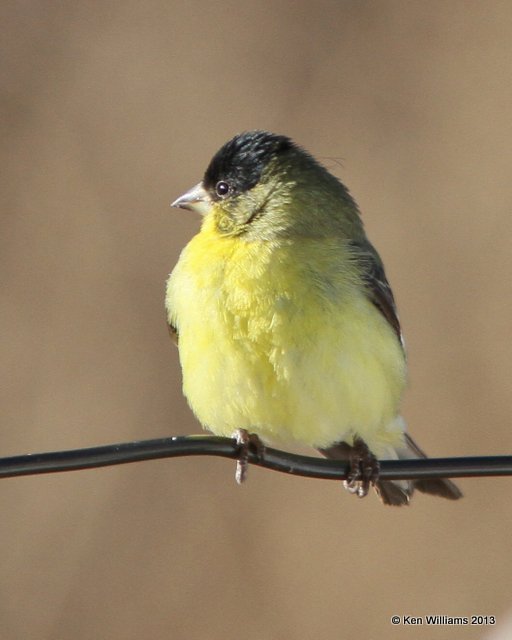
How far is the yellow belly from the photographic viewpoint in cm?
492

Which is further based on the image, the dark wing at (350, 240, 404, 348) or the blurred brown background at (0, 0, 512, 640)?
the blurred brown background at (0, 0, 512, 640)

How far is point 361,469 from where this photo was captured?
5188 mm

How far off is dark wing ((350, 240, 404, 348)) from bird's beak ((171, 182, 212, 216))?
77 centimetres

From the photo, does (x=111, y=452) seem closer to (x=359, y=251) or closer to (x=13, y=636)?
(x=359, y=251)

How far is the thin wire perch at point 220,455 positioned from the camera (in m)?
3.19

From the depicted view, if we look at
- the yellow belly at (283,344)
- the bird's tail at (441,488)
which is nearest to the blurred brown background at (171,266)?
the bird's tail at (441,488)

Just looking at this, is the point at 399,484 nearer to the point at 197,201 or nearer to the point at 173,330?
the point at 173,330

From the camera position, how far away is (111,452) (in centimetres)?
328

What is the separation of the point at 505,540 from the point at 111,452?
5159mm

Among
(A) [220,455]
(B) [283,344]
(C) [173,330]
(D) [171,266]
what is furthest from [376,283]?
(D) [171,266]

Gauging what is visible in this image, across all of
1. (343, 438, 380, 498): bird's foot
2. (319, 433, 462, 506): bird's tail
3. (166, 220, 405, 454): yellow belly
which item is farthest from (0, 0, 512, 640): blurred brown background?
(166, 220, 405, 454): yellow belly

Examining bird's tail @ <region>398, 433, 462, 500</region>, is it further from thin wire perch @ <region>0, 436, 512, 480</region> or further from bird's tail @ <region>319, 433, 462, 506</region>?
thin wire perch @ <region>0, 436, 512, 480</region>

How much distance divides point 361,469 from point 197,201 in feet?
5.30

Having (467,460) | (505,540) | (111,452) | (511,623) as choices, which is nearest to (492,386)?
(505,540)
